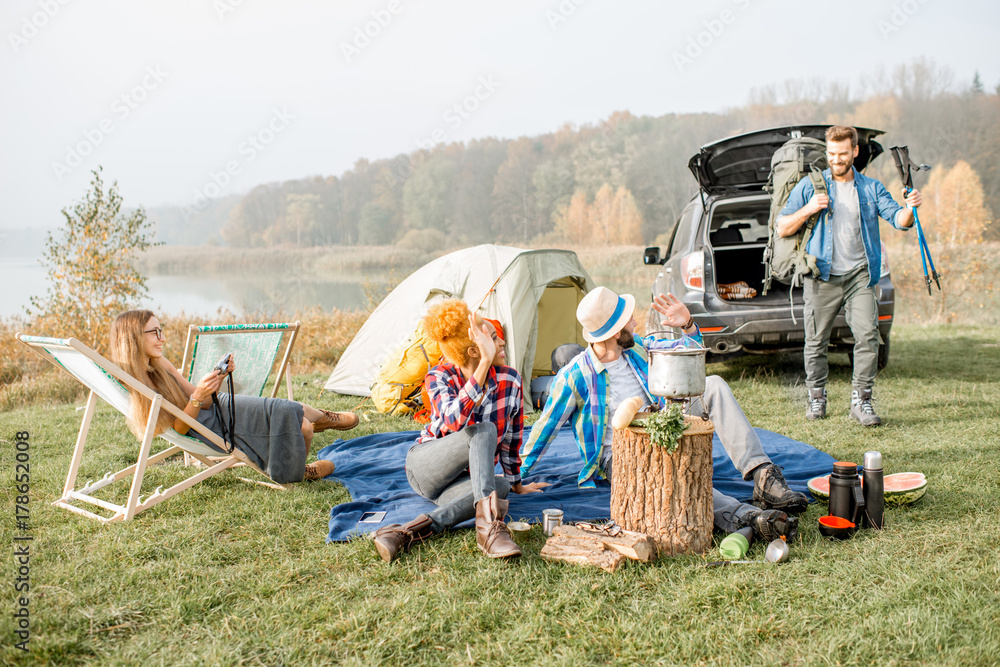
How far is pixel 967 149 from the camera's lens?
122ft

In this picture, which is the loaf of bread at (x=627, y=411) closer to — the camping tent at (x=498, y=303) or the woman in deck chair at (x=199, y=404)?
the woman in deck chair at (x=199, y=404)

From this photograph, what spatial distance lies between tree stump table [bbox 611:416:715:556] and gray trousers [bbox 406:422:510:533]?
57 centimetres

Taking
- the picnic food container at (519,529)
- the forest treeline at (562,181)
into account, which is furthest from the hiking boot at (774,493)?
the forest treeline at (562,181)

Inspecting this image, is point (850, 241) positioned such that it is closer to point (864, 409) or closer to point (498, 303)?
point (864, 409)

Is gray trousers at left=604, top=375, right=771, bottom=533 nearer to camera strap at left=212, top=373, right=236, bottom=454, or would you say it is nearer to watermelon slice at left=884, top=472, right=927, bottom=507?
watermelon slice at left=884, top=472, right=927, bottom=507

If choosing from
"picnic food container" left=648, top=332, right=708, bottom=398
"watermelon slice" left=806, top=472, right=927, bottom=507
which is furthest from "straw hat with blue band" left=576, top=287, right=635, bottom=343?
"watermelon slice" left=806, top=472, right=927, bottom=507

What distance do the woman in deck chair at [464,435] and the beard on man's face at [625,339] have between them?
1.62 feet

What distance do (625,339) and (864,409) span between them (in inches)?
92.3

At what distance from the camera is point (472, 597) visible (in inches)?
87.7

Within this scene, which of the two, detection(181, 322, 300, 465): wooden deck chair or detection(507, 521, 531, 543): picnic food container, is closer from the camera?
detection(507, 521, 531, 543): picnic food container

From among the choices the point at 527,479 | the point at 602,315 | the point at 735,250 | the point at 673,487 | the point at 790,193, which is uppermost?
the point at 790,193

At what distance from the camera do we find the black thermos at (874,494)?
2.59 m

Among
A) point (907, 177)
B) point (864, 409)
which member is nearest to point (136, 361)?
point (864, 409)

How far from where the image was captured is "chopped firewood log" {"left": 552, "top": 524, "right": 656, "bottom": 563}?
2355 millimetres
